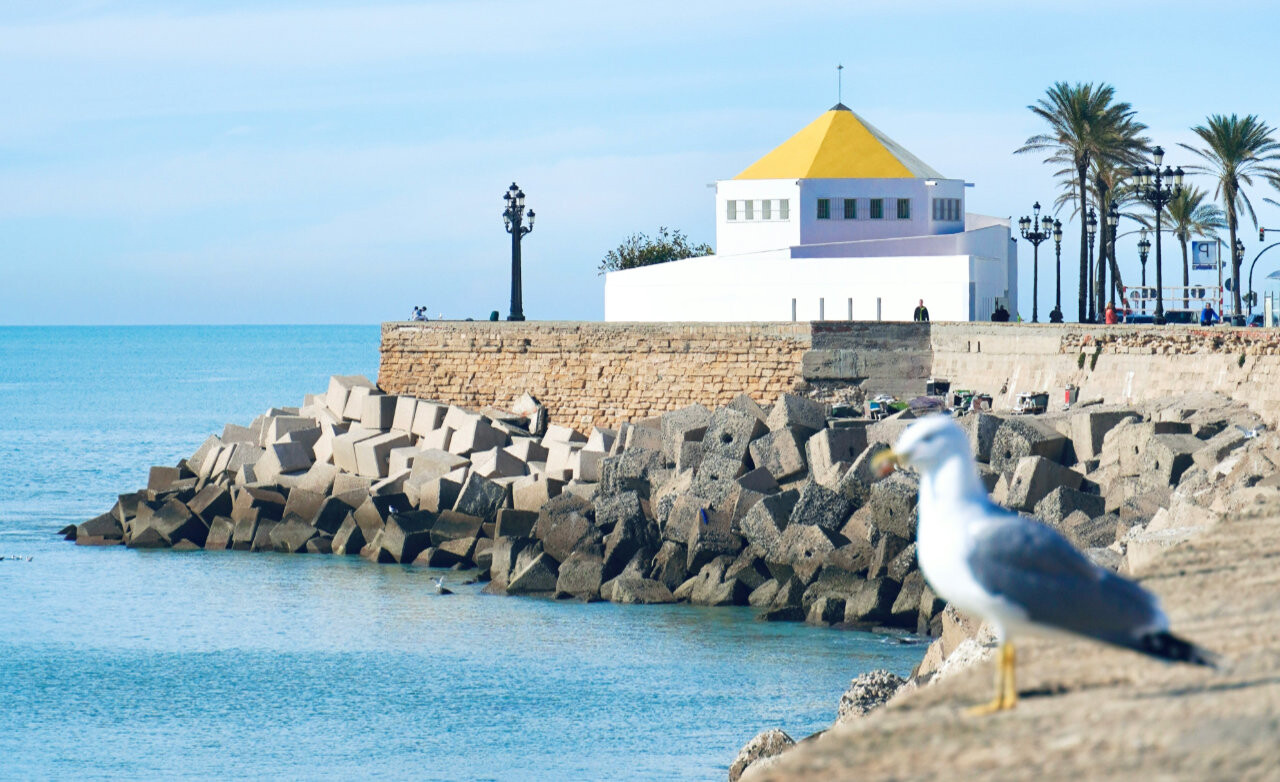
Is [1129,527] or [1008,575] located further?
[1129,527]

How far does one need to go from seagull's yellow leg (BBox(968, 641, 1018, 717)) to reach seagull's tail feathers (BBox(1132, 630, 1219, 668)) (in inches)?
10.3

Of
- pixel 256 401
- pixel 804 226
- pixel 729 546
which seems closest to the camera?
pixel 729 546

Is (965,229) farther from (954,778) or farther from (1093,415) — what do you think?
(954,778)

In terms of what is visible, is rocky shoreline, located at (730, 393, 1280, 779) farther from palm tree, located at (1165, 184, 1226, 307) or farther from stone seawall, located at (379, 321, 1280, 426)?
palm tree, located at (1165, 184, 1226, 307)

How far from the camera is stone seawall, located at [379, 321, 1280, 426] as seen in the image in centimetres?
2642

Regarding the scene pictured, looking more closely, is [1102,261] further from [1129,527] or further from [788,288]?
[1129,527]

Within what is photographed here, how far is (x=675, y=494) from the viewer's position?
22.6 metres

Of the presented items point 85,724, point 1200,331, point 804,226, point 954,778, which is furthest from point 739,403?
point 954,778

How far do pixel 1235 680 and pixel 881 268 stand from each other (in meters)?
33.4

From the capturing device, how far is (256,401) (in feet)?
272

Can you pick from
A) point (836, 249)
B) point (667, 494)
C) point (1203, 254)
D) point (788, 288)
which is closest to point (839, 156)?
point (836, 249)

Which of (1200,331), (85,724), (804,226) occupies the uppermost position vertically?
(804,226)

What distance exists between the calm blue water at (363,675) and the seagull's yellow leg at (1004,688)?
33.2 ft

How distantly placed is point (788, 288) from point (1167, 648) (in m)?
34.1
